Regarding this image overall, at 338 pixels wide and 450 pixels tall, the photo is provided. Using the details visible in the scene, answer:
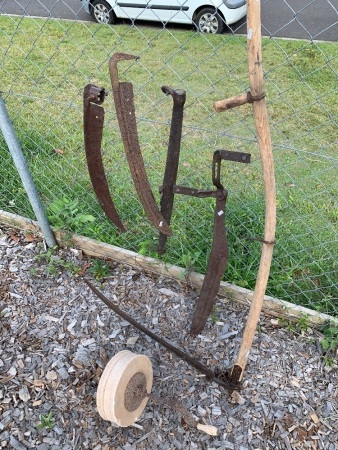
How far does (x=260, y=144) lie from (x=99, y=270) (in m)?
1.37

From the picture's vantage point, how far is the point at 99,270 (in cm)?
231

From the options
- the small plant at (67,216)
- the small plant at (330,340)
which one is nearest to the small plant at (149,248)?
the small plant at (67,216)

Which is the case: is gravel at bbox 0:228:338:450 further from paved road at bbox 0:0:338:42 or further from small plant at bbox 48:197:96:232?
paved road at bbox 0:0:338:42

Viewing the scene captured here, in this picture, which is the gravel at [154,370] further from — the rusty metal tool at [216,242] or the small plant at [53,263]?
the rusty metal tool at [216,242]

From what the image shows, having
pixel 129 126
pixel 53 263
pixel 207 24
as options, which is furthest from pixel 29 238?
pixel 207 24

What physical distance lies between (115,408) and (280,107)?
351cm

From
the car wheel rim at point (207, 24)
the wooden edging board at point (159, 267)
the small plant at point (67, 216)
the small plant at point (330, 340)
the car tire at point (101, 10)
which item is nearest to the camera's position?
the small plant at point (330, 340)

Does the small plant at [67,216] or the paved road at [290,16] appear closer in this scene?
the small plant at [67,216]

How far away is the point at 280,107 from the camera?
416 cm

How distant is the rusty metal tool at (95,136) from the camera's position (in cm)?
128

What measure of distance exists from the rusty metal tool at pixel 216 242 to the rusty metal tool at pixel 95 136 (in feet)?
0.94

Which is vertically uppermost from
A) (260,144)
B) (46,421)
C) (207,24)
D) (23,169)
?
(207,24)

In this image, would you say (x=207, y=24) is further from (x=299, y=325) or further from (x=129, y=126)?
(x=299, y=325)

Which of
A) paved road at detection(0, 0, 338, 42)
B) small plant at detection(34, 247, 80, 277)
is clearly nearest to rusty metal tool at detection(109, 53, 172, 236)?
small plant at detection(34, 247, 80, 277)
